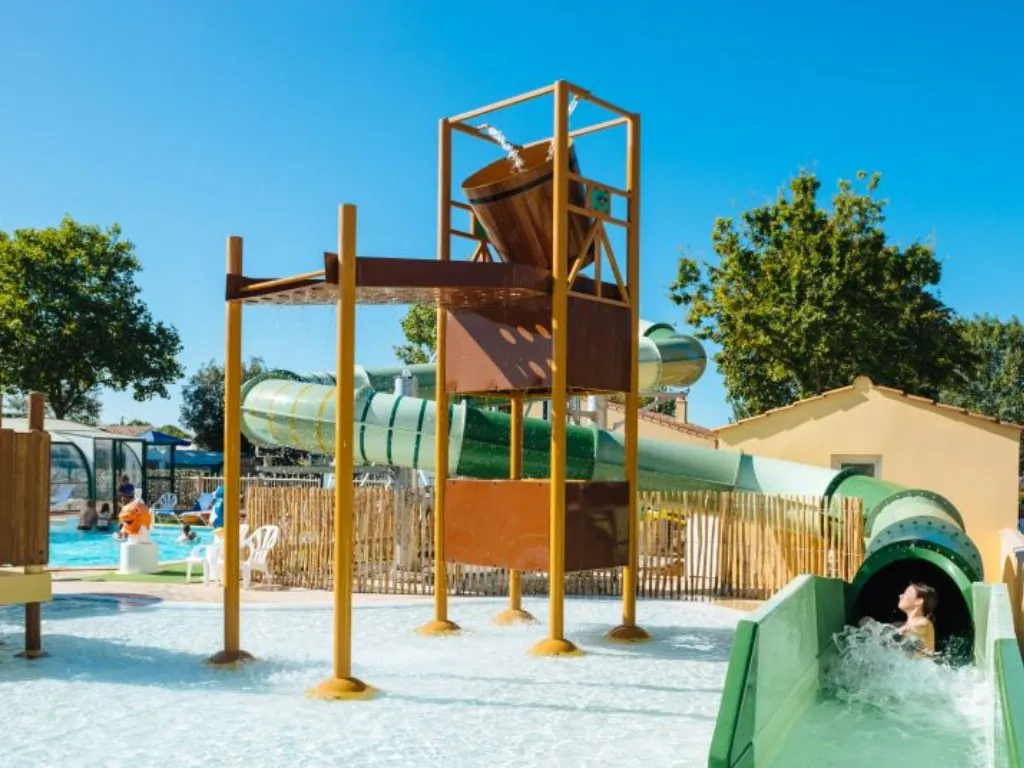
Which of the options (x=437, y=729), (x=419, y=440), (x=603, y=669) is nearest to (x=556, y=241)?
(x=603, y=669)

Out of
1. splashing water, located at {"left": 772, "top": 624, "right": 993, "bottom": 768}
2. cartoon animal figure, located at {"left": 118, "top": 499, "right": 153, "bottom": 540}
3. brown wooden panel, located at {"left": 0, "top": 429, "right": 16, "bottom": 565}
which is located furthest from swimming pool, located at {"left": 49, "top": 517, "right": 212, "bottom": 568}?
splashing water, located at {"left": 772, "top": 624, "right": 993, "bottom": 768}

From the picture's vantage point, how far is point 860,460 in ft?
61.2

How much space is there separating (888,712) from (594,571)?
5.58 meters

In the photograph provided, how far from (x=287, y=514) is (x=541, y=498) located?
5581mm

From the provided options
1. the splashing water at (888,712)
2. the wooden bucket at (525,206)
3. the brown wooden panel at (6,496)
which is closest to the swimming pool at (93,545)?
the brown wooden panel at (6,496)

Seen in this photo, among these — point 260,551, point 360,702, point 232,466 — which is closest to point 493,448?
point 260,551

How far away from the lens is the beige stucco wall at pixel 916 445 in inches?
704

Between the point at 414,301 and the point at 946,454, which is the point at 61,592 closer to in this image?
the point at 414,301

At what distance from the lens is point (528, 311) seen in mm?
9734

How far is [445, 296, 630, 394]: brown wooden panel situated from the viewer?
9.47 m

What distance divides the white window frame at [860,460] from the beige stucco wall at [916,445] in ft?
0.06

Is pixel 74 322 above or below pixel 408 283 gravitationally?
above

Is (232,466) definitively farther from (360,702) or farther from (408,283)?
(360,702)

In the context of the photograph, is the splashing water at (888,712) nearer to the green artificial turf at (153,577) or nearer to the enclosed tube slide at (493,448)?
the enclosed tube slide at (493,448)
